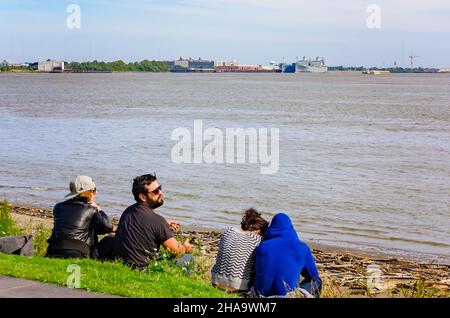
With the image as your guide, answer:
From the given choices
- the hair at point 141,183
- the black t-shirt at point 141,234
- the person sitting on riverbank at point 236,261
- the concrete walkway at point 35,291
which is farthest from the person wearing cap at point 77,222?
the person sitting on riverbank at point 236,261

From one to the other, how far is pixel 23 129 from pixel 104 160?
15.7 metres

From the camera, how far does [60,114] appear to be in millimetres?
55594

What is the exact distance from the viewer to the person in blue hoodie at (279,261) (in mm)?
7148

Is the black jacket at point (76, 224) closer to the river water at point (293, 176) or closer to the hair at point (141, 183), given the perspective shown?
the hair at point (141, 183)

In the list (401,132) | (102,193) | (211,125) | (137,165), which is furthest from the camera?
(211,125)

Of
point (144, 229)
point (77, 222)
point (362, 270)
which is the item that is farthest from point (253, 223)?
point (362, 270)

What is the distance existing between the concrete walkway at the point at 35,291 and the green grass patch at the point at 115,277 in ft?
0.36

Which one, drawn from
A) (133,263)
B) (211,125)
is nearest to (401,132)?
(211,125)

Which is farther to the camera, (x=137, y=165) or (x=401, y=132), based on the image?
(x=401, y=132)

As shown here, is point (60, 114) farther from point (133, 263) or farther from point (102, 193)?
point (133, 263)

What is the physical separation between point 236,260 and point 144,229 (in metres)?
1.13

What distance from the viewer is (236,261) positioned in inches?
301

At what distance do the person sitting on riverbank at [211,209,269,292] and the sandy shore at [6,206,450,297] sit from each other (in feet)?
4.14
